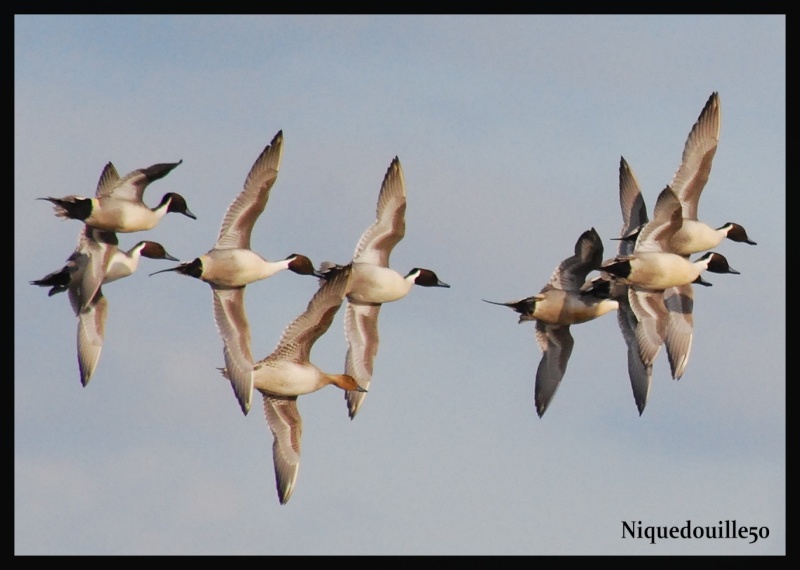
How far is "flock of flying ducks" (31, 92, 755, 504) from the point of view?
63.5ft

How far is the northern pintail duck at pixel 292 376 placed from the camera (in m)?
19.0

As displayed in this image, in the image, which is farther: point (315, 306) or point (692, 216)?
point (692, 216)

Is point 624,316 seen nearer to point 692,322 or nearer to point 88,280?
point 692,322

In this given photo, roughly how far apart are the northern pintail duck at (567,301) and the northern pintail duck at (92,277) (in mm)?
3873

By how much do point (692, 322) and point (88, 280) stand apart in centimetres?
601

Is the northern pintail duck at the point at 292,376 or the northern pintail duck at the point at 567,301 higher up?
the northern pintail duck at the point at 567,301

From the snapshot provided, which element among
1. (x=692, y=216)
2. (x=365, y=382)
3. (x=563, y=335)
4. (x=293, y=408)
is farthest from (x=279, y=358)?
(x=692, y=216)

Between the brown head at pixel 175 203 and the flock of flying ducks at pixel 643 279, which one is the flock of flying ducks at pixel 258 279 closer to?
the brown head at pixel 175 203

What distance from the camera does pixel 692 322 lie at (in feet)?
70.0

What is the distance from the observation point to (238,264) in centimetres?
1962

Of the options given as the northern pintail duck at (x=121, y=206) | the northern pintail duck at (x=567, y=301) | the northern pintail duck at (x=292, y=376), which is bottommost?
the northern pintail duck at (x=292, y=376)

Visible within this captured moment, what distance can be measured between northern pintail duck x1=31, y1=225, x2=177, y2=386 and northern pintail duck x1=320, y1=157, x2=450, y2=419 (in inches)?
91.7

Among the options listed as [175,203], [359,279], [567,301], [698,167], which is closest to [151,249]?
[175,203]

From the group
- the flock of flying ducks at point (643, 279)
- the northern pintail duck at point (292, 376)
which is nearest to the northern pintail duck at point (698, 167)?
the flock of flying ducks at point (643, 279)
